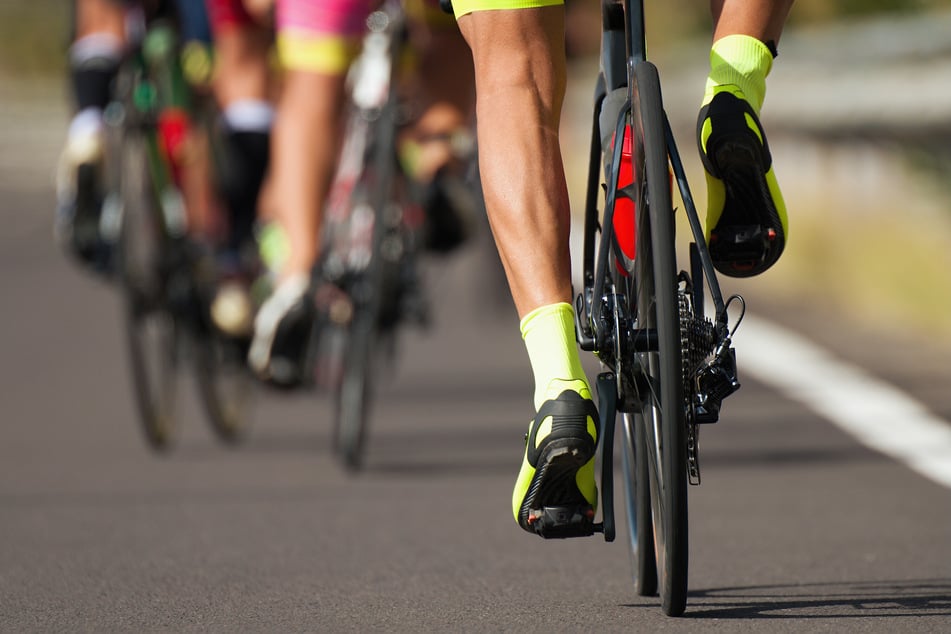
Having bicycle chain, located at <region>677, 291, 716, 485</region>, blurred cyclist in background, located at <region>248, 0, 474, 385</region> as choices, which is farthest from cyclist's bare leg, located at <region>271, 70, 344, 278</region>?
bicycle chain, located at <region>677, 291, 716, 485</region>

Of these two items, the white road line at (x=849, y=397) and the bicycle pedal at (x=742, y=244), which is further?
the white road line at (x=849, y=397)

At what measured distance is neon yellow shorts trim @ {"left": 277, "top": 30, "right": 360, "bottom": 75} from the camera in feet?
22.7

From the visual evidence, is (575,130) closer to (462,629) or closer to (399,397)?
(399,397)

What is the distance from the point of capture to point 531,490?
412 cm

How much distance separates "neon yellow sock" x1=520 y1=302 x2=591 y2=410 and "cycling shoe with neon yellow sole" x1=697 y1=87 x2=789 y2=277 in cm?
32

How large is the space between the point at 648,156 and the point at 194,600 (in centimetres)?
135

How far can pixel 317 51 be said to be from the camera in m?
6.94

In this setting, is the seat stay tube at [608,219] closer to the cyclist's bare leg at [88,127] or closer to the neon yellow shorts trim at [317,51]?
the neon yellow shorts trim at [317,51]

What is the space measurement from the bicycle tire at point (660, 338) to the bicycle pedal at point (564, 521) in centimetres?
14

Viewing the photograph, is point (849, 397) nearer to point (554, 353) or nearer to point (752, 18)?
point (752, 18)

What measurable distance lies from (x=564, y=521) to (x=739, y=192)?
2.30 ft

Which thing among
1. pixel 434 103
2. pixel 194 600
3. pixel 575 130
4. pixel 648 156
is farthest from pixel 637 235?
pixel 575 130

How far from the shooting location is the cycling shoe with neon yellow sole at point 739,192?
4172 mm

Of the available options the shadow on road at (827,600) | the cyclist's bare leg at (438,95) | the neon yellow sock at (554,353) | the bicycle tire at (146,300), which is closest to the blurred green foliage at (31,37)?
the bicycle tire at (146,300)
